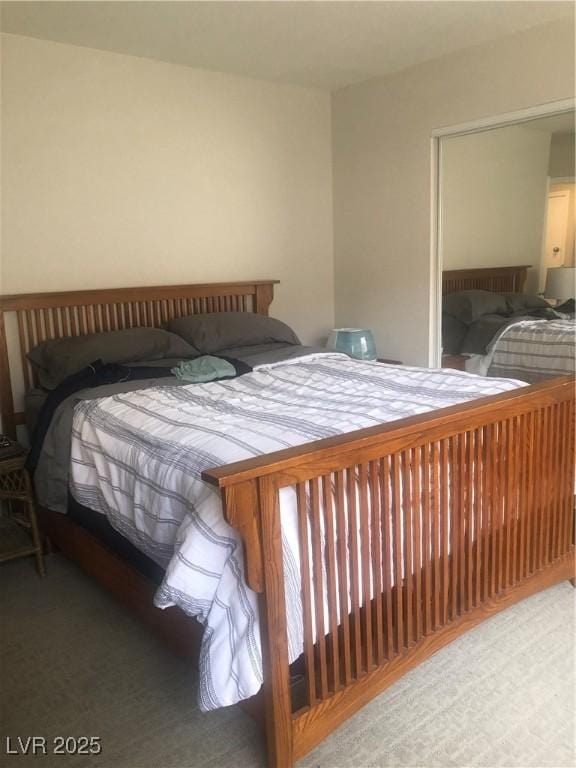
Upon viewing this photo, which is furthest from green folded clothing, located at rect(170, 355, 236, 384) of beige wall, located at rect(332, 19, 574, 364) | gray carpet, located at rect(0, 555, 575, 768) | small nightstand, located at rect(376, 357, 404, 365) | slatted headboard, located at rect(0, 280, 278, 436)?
beige wall, located at rect(332, 19, 574, 364)

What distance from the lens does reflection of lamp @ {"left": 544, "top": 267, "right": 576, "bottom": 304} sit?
3.25m

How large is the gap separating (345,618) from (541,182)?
8.82 feet

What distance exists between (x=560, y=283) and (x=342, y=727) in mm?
2547

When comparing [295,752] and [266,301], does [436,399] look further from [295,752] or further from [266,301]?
[266,301]

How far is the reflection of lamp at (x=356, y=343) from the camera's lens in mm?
3871

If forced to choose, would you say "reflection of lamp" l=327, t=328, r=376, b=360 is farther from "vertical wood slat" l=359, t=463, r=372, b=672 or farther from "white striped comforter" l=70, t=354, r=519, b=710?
"vertical wood slat" l=359, t=463, r=372, b=672

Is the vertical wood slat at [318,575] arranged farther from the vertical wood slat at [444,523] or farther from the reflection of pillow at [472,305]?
the reflection of pillow at [472,305]

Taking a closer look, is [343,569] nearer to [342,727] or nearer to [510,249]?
[342,727]

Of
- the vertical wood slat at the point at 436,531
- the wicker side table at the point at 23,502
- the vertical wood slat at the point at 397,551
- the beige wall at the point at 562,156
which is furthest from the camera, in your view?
the beige wall at the point at 562,156

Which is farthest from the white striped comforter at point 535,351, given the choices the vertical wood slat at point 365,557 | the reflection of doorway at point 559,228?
the vertical wood slat at point 365,557

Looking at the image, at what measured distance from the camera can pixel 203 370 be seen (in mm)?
2889

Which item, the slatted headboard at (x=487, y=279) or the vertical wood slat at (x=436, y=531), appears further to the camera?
the slatted headboard at (x=487, y=279)

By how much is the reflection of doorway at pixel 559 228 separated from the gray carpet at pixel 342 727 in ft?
5.87

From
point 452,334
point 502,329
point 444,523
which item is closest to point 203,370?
point 444,523
